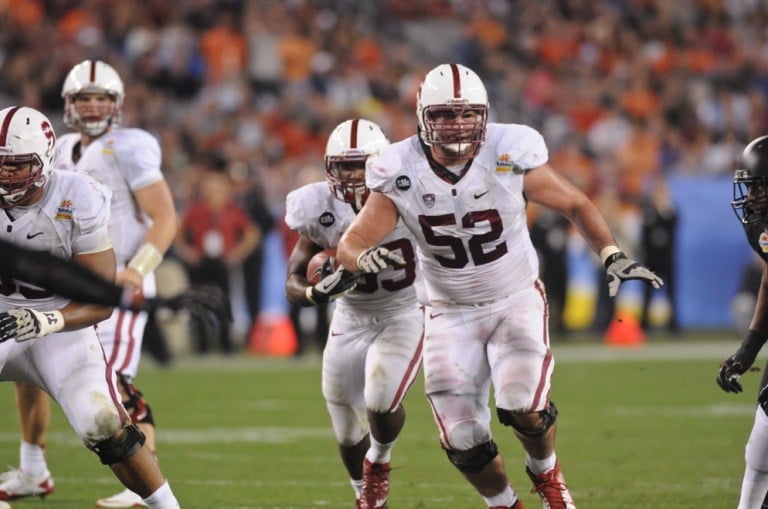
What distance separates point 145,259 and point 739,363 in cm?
262

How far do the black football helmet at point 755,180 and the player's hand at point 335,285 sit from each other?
1438 millimetres

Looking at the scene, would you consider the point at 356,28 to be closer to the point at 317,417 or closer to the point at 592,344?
the point at 592,344

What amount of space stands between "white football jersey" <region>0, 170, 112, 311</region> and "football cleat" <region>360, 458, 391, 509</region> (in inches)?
57.2

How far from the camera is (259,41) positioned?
15992mm

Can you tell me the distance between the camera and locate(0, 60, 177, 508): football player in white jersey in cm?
617

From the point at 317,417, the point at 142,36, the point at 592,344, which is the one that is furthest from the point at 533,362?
the point at 142,36

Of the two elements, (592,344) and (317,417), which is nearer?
(317,417)

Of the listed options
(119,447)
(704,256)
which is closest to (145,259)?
(119,447)

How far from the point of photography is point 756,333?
5.13 m

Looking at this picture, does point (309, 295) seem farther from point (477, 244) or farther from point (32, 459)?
point (32, 459)

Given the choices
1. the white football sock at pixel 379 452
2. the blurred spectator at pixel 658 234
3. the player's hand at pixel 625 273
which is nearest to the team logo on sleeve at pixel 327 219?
the white football sock at pixel 379 452

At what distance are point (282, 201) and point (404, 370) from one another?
8.55 meters

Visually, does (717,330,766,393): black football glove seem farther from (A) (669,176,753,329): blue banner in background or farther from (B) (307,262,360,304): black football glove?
(A) (669,176,753,329): blue banner in background

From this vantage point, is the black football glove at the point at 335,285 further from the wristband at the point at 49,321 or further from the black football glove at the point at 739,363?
the black football glove at the point at 739,363
